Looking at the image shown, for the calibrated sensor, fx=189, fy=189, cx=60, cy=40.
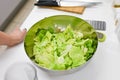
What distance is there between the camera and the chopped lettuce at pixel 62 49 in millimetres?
580

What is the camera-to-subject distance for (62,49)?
24.2 inches

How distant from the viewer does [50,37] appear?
660 mm

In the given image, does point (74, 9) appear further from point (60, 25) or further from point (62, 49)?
point (62, 49)

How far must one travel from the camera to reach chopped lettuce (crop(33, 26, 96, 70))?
580 millimetres

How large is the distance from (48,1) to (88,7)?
0.57ft

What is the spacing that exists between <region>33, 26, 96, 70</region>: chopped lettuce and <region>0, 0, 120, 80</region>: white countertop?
0.16 ft

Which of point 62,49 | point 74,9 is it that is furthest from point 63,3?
point 62,49

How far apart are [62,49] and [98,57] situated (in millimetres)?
131

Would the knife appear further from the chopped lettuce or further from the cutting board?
the chopped lettuce

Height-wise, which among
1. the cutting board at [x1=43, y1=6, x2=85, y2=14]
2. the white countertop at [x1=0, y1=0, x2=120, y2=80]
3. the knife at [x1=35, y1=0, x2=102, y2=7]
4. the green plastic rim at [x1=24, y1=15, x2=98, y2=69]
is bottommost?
the white countertop at [x1=0, y1=0, x2=120, y2=80]

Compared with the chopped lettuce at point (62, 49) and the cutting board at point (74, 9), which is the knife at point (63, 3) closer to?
the cutting board at point (74, 9)

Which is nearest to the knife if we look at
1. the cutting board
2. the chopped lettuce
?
the cutting board

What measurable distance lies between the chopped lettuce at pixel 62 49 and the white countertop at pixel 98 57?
0.16 ft

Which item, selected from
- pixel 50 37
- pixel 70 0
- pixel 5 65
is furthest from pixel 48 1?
pixel 5 65
